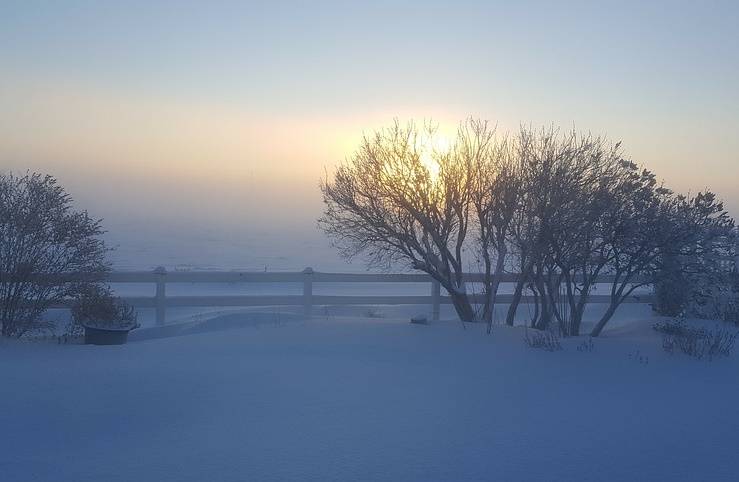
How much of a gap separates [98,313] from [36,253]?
5.34ft

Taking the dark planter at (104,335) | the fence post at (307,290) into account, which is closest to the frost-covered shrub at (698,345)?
the fence post at (307,290)

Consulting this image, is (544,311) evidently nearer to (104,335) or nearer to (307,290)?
(307,290)

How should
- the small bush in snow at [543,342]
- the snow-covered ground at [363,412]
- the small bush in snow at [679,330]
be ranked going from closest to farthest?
the snow-covered ground at [363,412]
the small bush in snow at [543,342]
the small bush in snow at [679,330]

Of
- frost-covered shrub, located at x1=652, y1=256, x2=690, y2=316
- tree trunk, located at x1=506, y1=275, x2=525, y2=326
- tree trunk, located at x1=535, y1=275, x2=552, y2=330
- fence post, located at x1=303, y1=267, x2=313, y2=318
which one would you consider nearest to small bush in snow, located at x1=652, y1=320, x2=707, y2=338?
frost-covered shrub, located at x1=652, y1=256, x2=690, y2=316

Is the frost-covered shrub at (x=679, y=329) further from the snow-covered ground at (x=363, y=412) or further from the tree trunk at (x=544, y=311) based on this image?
the tree trunk at (x=544, y=311)

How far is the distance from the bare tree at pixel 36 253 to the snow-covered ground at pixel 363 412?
133 cm

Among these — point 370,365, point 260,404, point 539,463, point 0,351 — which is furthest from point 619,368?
point 0,351

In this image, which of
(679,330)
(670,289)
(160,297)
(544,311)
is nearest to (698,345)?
(679,330)

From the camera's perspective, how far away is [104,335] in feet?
40.1

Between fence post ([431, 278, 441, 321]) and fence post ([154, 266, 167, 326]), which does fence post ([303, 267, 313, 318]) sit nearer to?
fence post ([431, 278, 441, 321])

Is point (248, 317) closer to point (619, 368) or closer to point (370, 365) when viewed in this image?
point (370, 365)

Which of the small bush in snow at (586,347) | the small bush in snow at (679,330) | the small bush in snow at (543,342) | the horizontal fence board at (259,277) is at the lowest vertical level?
the small bush in snow at (586,347)

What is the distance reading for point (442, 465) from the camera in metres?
5.88

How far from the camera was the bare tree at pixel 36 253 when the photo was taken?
12531mm
